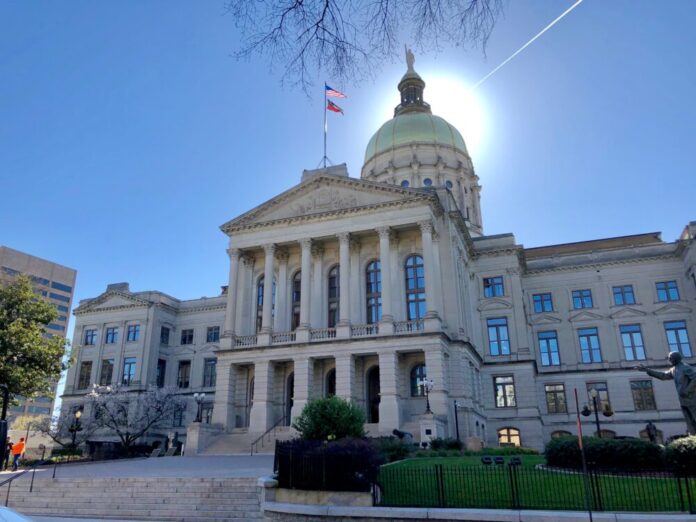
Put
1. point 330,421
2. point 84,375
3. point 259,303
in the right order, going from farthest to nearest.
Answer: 1. point 84,375
2. point 259,303
3. point 330,421

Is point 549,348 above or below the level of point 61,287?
below

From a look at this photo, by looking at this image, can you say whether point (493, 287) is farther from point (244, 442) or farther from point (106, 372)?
point (106, 372)

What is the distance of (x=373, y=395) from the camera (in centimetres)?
4047

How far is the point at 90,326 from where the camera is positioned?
62.8 meters

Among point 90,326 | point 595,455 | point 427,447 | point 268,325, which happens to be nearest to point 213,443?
point 268,325

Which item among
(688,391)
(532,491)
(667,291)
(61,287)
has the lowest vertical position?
(532,491)

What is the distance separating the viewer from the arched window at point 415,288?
41.2 meters

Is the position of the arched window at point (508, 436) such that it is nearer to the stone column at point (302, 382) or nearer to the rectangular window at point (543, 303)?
the rectangular window at point (543, 303)

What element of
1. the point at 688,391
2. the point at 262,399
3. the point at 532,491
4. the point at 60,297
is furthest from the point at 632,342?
the point at 60,297

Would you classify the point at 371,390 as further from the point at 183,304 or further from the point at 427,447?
the point at 183,304

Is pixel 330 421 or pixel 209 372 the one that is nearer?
pixel 330 421

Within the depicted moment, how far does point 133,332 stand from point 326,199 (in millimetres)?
29907

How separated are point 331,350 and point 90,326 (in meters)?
37.0

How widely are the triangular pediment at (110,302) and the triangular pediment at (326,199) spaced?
68.7 feet
